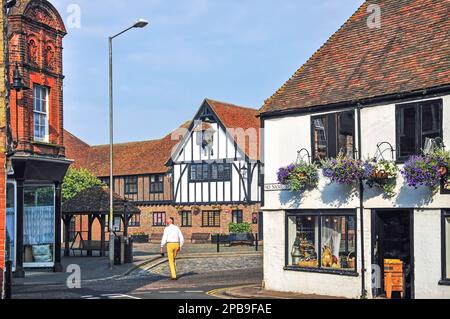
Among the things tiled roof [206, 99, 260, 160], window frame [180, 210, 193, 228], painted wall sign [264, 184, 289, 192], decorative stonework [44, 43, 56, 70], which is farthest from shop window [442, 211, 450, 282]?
window frame [180, 210, 193, 228]

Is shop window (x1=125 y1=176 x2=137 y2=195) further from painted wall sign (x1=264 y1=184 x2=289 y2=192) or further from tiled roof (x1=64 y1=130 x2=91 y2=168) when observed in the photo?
painted wall sign (x1=264 y1=184 x2=289 y2=192)

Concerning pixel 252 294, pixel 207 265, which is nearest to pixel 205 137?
pixel 207 265

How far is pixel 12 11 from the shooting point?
24.3m

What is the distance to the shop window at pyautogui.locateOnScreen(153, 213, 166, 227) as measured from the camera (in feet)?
181

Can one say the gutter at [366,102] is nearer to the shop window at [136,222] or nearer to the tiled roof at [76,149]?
the shop window at [136,222]

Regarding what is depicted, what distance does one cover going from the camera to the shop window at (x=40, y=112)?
24.8m

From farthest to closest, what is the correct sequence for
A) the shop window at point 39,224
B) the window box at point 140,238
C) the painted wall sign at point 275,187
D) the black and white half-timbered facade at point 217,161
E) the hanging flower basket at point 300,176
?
1. the window box at point 140,238
2. the black and white half-timbered facade at point 217,161
3. the shop window at point 39,224
4. the painted wall sign at point 275,187
5. the hanging flower basket at point 300,176

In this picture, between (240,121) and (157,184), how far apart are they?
8865mm

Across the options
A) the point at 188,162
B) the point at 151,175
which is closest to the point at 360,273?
the point at 188,162

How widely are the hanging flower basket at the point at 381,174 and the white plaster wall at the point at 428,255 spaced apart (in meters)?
0.89

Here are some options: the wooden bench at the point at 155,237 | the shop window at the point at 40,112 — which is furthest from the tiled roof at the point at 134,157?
the shop window at the point at 40,112

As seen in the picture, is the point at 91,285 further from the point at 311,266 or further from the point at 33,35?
the point at 33,35

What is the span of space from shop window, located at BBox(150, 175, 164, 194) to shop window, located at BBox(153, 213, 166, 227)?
1793mm
